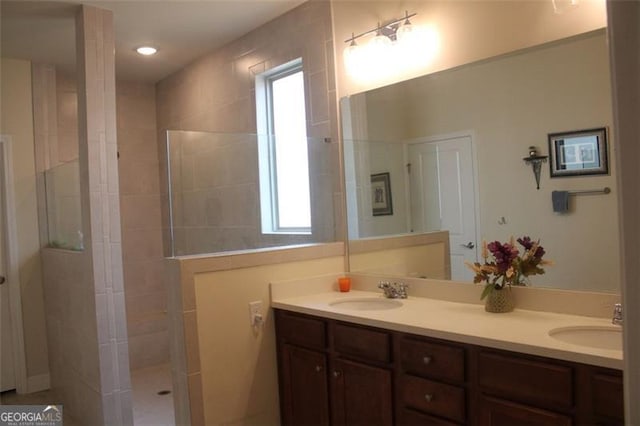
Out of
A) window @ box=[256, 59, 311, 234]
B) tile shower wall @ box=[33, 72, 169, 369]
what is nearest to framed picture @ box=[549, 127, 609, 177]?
window @ box=[256, 59, 311, 234]

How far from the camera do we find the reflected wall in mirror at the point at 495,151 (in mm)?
1957

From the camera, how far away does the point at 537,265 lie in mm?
2125

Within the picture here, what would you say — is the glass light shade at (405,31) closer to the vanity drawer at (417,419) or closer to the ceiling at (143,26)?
the ceiling at (143,26)

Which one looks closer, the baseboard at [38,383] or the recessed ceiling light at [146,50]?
the recessed ceiling light at [146,50]

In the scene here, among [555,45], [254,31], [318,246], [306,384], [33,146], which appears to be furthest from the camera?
[33,146]

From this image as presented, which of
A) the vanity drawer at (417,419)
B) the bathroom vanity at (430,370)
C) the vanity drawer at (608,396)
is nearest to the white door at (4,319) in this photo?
the bathroom vanity at (430,370)

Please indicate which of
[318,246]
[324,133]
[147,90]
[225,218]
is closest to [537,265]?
[318,246]

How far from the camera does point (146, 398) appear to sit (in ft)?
12.2

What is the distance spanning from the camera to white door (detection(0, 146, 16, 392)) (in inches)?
156

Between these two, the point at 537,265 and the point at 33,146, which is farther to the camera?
the point at 33,146

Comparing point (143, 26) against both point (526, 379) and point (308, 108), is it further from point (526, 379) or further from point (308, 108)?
point (526, 379)

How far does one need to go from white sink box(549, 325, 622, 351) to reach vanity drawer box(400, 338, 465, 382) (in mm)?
353

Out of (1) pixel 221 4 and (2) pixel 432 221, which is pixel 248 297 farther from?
(1) pixel 221 4

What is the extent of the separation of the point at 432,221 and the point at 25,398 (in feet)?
11.3
